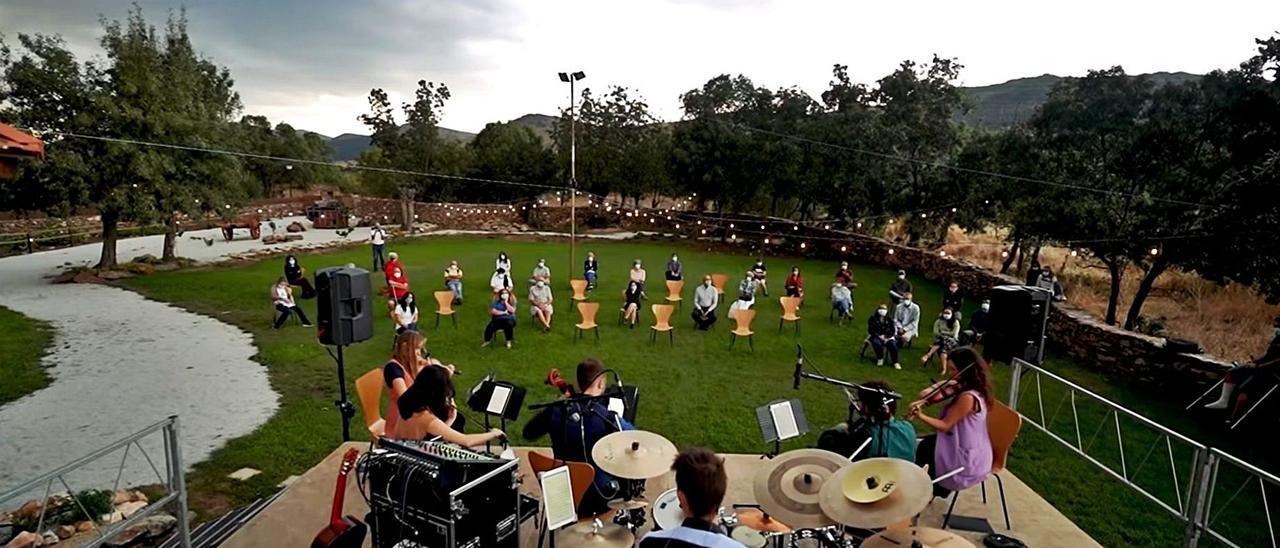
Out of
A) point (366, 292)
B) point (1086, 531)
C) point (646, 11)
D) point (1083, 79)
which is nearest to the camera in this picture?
point (1086, 531)

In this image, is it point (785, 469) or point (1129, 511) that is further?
point (1129, 511)

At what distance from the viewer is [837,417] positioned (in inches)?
318

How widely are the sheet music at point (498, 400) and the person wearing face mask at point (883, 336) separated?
718 cm

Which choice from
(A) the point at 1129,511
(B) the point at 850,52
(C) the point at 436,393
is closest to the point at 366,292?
(C) the point at 436,393

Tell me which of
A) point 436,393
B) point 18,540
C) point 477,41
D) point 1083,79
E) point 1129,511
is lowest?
point 1129,511

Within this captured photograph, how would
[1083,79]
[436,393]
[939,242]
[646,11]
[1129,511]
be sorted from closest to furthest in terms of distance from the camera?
1. [436,393]
2. [1129,511]
3. [1083,79]
4. [646,11]
5. [939,242]

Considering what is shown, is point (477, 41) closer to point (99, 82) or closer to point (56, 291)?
point (99, 82)

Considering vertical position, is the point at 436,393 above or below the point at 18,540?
above

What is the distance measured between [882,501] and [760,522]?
1154 millimetres

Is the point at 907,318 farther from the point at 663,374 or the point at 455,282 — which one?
the point at 455,282

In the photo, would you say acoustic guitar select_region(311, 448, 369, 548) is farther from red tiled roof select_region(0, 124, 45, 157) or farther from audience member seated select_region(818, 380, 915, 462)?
audience member seated select_region(818, 380, 915, 462)

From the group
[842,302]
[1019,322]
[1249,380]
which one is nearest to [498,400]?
[1019,322]

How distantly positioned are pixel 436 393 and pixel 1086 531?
5711 mm

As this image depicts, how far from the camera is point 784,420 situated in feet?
16.4
